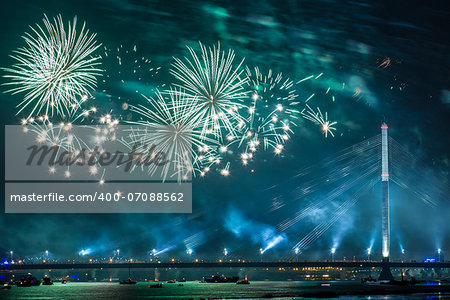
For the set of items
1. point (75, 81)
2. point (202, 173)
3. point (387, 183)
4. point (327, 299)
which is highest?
point (387, 183)

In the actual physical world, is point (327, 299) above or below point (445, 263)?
below

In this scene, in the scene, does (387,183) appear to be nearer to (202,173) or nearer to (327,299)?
(327,299)

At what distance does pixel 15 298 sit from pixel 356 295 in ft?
221

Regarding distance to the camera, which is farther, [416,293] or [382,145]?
[382,145]

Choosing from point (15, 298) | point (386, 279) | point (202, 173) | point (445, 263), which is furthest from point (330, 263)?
point (202, 173)

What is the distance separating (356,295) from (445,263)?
71294mm

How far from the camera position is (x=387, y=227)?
7534 inches

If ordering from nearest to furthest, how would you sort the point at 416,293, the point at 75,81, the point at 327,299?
the point at 75,81, the point at 327,299, the point at 416,293

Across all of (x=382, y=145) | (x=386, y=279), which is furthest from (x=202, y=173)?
(x=386, y=279)

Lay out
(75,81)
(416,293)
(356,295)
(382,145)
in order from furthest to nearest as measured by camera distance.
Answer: (382,145) < (416,293) < (356,295) < (75,81)

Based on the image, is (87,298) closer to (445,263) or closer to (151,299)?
(151,299)

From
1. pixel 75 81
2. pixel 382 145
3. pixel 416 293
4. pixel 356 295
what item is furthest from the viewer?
pixel 382 145

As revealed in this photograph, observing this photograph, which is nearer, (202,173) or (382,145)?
(202,173)

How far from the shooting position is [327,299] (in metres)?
125
